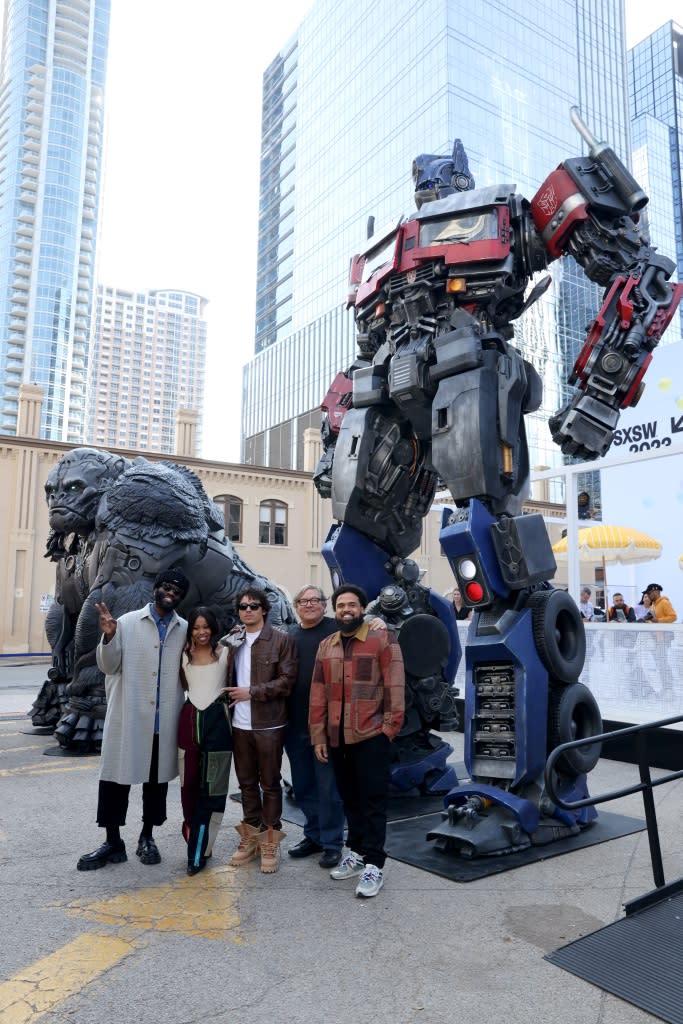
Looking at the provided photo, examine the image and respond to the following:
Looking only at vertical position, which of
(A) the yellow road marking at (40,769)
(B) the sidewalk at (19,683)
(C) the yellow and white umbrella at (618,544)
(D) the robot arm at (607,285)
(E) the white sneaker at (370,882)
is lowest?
(B) the sidewalk at (19,683)

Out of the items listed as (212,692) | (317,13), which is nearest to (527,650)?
(212,692)

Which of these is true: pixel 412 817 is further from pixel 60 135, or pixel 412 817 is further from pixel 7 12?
pixel 7 12

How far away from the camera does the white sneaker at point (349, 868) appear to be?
3428 millimetres

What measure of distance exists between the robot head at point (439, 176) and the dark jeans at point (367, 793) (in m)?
3.65

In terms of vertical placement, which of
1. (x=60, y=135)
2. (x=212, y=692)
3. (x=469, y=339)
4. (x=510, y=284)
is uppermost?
(x=60, y=135)

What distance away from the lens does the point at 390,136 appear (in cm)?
5809

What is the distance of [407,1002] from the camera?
89.4 inches

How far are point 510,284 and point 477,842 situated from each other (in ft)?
10.2

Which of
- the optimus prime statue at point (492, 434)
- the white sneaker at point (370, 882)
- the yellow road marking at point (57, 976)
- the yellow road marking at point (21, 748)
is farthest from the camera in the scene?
the yellow road marking at point (21, 748)

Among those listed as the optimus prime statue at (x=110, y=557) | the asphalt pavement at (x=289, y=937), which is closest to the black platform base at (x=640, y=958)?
the asphalt pavement at (x=289, y=937)

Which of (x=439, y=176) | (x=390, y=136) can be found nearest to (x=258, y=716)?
(x=439, y=176)

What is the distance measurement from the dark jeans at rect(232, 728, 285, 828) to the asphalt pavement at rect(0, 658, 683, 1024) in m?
0.27

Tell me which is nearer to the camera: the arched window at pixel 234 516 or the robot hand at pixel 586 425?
the robot hand at pixel 586 425

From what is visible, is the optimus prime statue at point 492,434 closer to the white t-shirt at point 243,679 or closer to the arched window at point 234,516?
the white t-shirt at point 243,679
